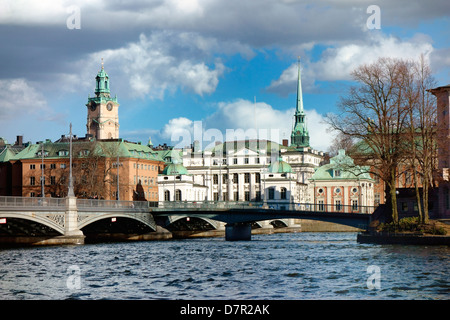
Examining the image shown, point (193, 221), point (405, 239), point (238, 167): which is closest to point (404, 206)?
point (405, 239)

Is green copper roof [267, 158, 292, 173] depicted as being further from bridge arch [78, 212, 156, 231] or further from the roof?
bridge arch [78, 212, 156, 231]

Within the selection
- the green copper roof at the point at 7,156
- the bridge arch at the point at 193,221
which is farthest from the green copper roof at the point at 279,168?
the green copper roof at the point at 7,156

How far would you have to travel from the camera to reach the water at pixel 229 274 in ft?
125

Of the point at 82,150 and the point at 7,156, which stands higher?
the point at 7,156

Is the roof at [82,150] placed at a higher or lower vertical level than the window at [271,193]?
higher

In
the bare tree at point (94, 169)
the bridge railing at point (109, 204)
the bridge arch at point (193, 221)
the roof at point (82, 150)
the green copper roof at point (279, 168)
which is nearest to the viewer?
the bridge railing at point (109, 204)

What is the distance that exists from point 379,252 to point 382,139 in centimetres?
1290

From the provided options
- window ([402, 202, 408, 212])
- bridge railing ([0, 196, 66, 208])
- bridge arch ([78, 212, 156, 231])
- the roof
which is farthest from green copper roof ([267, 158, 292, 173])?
bridge railing ([0, 196, 66, 208])

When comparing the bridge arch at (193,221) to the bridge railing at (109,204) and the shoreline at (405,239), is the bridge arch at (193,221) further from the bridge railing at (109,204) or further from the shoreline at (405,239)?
the shoreline at (405,239)

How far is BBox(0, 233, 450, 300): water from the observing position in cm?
3809

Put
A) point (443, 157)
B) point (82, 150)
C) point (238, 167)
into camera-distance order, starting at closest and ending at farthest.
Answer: point (443, 157) < point (82, 150) < point (238, 167)

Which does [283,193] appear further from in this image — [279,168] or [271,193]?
[279,168]

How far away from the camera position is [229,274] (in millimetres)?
48281

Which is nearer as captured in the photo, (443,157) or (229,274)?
(229,274)
